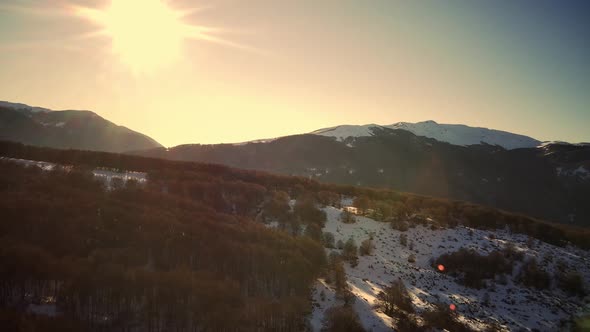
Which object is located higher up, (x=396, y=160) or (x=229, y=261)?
(x=396, y=160)

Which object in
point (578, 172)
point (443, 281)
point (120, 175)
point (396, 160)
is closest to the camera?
point (443, 281)

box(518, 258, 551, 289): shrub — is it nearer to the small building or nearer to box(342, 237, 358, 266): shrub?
box(342, 237, 358, 266): shrub

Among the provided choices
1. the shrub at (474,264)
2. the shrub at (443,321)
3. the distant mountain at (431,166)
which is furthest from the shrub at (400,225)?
the distant mountain at (431,166)

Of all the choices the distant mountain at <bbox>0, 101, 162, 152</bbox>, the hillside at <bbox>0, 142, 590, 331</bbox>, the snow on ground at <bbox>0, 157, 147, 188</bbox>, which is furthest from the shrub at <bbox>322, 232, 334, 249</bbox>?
the distant mountain at <bbox>0, 101, 162, 152</bbox>

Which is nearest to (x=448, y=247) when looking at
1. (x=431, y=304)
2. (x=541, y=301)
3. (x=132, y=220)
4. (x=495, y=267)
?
(x=495, y=267)

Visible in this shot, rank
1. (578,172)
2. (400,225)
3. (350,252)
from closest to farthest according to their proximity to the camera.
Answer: (350,252) < (400,225) < (578,172)

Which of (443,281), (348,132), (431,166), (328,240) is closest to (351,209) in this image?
(328,240)

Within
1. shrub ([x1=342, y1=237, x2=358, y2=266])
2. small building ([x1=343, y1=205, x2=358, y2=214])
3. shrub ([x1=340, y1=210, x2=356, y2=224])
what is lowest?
shrub ([x1=342, y1=237, x2=358, y2=266])

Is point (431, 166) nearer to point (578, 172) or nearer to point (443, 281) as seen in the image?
point (578, 172)

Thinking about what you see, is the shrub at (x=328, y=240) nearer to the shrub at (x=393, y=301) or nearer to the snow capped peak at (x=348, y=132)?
the shrub at (x=393, y=301)
